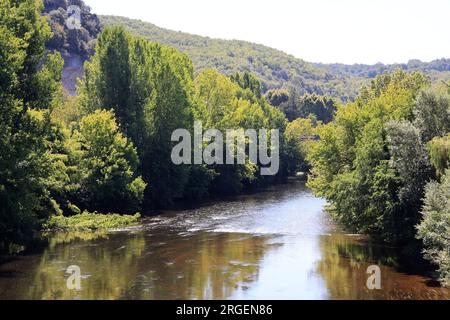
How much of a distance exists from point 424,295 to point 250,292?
7749 millimetres

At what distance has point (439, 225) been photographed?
2875cm

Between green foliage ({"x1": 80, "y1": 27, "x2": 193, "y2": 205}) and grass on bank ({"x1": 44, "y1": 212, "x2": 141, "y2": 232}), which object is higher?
green foliage ({"x1": 80, "y1": 27, "x2": 193, "y2": 205})

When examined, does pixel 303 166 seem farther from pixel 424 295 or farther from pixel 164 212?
pixel 424 295

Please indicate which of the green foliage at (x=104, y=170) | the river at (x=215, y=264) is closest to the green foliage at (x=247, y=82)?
the green foliage at (x=104, y=170)

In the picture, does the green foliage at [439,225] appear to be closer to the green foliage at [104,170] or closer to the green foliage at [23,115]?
the green foliage at [23,115]

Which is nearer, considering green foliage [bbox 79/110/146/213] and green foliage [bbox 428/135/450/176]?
green foliage [bbox 428/135/450/176]

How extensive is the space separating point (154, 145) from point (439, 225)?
133ft

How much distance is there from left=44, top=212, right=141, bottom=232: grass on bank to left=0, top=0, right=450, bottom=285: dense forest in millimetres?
172

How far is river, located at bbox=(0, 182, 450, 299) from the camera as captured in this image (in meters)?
27.6

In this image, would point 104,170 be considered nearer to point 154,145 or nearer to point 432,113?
point 154,145

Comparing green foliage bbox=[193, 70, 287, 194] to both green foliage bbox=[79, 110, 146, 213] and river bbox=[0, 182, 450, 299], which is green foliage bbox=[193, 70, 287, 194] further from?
river bbox=[0, 182, 450, 299]

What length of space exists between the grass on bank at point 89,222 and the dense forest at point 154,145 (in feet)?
0.57

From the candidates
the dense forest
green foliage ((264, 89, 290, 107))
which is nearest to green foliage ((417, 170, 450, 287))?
the dense forest

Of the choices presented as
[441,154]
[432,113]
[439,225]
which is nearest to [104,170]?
[432,113]
